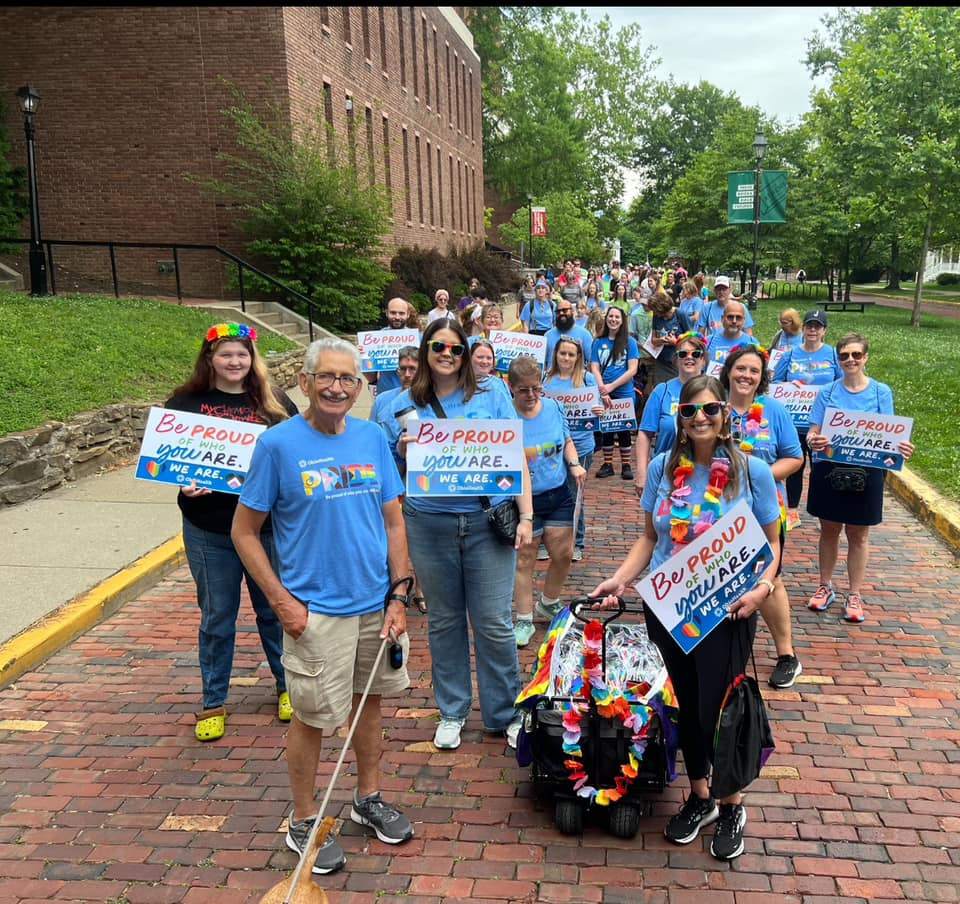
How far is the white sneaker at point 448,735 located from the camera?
4324 mm

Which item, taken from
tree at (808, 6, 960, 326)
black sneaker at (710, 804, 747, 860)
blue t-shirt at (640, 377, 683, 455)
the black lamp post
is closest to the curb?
blue t-shirt at (640, 377, 683, 455)

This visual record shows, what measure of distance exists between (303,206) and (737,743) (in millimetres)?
17467

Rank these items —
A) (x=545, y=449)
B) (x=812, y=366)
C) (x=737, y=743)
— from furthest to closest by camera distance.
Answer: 1. (x=812, y=366)
2. (x=545, y=449)
3. (x=737, y=743)

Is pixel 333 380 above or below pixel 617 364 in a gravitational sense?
above

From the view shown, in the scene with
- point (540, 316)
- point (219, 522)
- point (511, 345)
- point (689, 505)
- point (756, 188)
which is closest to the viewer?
point (689, 505)

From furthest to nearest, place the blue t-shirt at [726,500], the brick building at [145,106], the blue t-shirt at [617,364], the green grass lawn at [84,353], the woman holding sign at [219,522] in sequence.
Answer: the brick building at [145,106]
the green grass lawn at [84,353]
the blue t-shirt at [617,364]
the woman holding sign at [219,522]
the blue t-shirt at [726,500]

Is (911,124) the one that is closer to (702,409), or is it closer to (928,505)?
(928,505)

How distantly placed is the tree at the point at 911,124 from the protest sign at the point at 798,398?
1975 cm

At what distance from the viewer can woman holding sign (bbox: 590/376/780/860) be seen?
3.43m

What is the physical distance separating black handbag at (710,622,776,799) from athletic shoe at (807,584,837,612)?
3.01m

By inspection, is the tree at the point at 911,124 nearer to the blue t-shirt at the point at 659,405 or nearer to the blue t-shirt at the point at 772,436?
the blue t-shirt at the point at 659,405

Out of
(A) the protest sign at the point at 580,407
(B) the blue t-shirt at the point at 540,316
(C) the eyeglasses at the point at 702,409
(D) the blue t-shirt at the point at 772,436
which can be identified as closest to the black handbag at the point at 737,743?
(C) the eyeglasses at the point at 702,409

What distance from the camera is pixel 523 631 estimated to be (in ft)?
18.1

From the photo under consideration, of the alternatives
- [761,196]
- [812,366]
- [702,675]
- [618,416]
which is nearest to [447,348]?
[702,675]
